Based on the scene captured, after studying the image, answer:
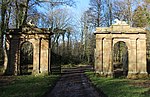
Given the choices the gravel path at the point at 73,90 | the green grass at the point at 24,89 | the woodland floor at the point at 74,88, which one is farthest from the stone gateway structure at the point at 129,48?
the green grass at the point at 24,89

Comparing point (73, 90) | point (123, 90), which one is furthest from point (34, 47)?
point (123, 90)

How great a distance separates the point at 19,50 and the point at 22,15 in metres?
5.03

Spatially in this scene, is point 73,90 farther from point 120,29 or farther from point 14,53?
point 14,53

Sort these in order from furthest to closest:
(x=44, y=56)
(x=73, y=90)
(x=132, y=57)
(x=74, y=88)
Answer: (x=44, y=56) < (x=132, y=57) < (x=74, y=88) < (x=73, y=90)

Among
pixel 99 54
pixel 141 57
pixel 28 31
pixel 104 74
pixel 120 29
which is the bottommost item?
pixel 104 74

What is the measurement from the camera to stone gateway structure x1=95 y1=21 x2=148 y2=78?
98.5 feet

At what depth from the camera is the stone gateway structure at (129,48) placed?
1182 inches

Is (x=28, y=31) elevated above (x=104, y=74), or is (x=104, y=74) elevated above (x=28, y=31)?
(x=28, y=31)

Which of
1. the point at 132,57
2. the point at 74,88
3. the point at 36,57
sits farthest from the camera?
the point at 36,57

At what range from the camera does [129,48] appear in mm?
30234

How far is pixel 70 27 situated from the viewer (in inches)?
2606

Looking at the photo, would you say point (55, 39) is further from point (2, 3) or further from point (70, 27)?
point (2, 3)

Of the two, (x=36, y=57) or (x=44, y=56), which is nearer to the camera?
(x=36, y=57)

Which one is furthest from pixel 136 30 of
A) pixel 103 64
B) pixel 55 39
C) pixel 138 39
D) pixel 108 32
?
pixel 55 39
